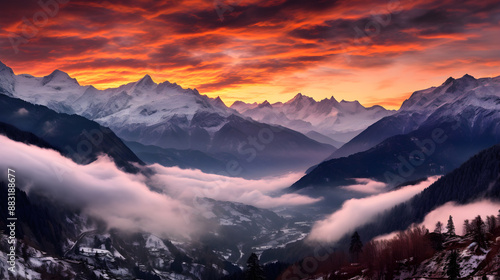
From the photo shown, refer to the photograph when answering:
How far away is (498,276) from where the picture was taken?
185125mm

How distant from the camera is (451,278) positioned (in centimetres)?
19450

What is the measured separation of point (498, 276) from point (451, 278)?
16.6 metres
